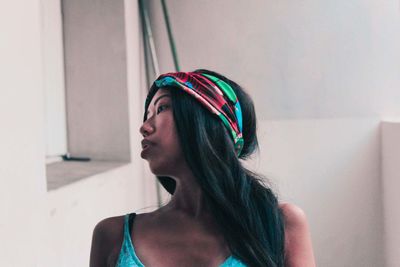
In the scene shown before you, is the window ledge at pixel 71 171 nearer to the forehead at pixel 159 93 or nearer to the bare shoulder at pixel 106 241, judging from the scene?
the bare shoulder at pixel 106 241

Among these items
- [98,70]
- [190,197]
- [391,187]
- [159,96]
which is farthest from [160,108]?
[391,187]

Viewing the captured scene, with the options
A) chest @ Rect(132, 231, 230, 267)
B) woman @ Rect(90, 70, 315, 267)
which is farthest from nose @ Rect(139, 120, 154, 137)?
chest @ Rect(132, 231, 230, 267)

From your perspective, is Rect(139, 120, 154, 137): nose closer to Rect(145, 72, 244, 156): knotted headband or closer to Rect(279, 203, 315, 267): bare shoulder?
Rect(145, 72, 244, 156): knotted headband

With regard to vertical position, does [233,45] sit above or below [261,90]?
above

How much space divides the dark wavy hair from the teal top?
0.5 inches

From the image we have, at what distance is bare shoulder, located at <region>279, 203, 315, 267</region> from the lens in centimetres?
74

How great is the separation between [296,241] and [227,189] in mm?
159

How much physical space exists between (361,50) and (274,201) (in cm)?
210

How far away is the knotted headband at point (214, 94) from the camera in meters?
0.69

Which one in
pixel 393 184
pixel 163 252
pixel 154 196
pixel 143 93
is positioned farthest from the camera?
pixel 154 196

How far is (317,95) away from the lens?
263cm

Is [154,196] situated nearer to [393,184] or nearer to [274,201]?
[393,184]

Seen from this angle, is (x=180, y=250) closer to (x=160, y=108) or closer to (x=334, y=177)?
(x=160, y=108)

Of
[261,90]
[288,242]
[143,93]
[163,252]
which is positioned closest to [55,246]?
[163,252]
